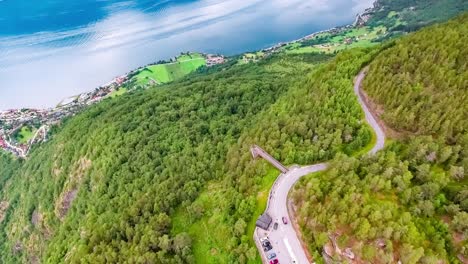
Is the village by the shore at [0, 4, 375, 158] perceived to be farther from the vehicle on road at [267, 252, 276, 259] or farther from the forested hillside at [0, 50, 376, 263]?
the vehicle on road at [267, 252, 276, 259]

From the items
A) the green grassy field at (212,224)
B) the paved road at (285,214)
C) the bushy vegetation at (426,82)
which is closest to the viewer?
the paved road at (285,214)

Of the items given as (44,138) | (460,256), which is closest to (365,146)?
(460,256)

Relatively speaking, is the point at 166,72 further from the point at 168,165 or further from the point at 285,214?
the point at 285,214

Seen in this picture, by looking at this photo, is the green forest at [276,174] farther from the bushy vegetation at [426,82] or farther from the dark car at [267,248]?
the dark car at [267,248]

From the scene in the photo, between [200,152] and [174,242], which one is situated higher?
[200,152]

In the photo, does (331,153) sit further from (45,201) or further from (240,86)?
(45,201)

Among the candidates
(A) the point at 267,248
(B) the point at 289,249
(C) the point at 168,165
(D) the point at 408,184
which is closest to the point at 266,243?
(A) the point at 267,248

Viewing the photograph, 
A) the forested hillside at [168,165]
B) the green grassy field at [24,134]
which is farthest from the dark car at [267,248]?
the green grassy field at [24,134]
